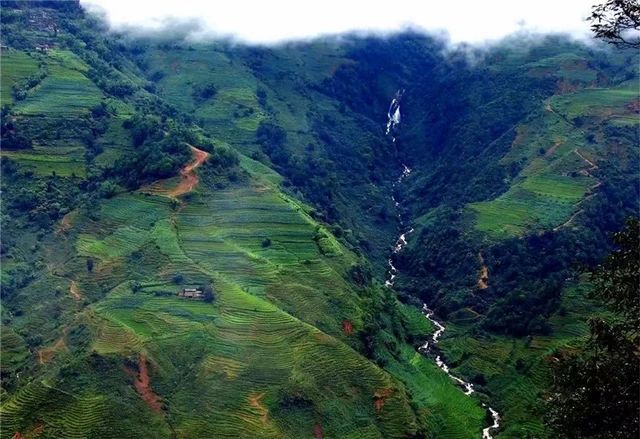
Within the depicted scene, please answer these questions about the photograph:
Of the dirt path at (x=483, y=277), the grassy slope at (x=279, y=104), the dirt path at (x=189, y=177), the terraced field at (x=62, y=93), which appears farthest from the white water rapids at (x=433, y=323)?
the terraced field at (x=62, y=93)

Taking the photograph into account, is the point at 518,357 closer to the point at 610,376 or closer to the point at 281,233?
the point at 281,233

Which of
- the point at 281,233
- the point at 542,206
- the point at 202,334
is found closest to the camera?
the point at 202,334

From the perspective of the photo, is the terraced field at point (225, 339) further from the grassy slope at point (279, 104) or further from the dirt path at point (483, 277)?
the grassy slope at point (279, 104)

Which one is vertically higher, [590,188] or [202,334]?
[590,188]

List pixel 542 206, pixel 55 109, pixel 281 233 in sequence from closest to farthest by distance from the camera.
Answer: pixel 281 233, pixel 55 109, pixel 542 206

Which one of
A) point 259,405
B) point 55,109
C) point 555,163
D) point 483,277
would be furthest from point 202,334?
point 555,163

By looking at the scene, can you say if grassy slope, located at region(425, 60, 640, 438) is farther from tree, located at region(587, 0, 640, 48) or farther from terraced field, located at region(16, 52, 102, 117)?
terraced field, located at region(16, 52, 102, 117)
